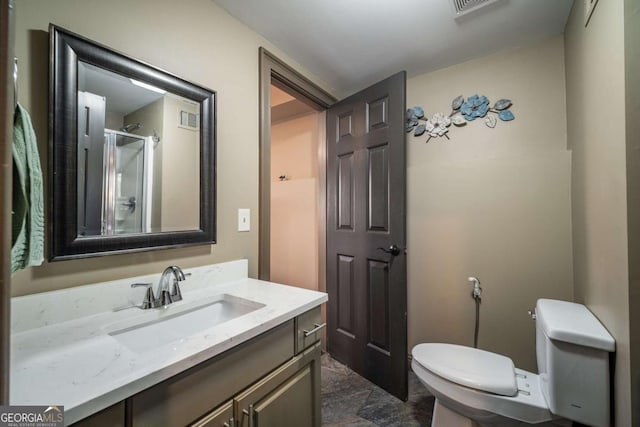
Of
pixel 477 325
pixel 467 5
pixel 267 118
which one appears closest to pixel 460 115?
pixel 467 5

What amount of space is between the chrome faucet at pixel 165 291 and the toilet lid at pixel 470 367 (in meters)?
1.17

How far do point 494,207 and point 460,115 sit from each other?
0.67 m

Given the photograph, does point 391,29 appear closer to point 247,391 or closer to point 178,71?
point 178,71

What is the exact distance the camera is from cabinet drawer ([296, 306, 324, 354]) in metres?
1.02

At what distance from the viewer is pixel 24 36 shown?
78cm

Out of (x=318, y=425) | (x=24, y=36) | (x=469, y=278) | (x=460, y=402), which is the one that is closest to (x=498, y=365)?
(x=460, y=402)

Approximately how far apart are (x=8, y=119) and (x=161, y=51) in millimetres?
968

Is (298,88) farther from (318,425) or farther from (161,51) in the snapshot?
(318,425)

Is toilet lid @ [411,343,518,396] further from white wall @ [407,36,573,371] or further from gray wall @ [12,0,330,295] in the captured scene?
gray wall @ [12,0,330,295]

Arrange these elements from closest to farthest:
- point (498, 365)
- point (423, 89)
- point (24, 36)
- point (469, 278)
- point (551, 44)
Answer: point (24, 36), point (498, 365), point (551, 44), point (469, 278), point (423, 89)

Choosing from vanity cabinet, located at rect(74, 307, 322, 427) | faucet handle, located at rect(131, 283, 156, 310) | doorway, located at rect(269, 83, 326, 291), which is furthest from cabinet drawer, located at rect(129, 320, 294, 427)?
doorway, located at rect(269, 83, 326, 291)

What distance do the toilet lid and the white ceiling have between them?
5.80 feet

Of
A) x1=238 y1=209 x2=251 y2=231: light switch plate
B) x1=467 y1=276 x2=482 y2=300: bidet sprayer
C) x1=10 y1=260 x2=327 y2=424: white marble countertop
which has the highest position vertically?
x1=238 y1=209 x2=251 y2=231: light switch plate

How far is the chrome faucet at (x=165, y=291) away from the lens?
97 centimetres
